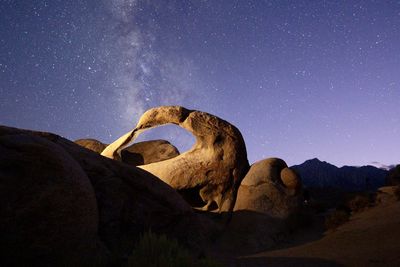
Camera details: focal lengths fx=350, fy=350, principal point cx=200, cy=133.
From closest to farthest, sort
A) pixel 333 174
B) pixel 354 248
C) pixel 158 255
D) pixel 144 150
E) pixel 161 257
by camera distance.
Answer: pixel 161 257 → pixel 158 255 → pixel 354 248 → pixel 144 150 → pixel 333 174

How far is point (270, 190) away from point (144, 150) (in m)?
10.6

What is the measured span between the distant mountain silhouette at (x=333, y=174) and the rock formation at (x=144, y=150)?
289ft

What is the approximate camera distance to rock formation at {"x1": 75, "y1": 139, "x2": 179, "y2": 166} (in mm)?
19703

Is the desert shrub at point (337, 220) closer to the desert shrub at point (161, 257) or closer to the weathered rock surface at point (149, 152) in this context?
the desert shrub at point (161, 257)

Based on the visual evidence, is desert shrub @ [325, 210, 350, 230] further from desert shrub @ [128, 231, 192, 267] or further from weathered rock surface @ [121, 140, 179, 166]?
weathered rock surface @ [121, 140, 179, 166]

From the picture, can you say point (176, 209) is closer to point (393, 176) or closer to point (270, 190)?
point (270, 190)

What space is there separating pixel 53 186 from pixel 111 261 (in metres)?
1.35

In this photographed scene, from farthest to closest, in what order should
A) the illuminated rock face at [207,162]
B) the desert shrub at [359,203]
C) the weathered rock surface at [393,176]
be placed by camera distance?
the weathered rock surface at [393,176] < the illuminated rock face at [207,162] < the desert shrub at [359,203]

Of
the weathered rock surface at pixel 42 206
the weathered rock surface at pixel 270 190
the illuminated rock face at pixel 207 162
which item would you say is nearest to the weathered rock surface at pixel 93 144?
the illuminated rock face at pixel 207 162

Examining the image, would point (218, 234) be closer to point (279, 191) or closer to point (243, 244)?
point (243, 244)

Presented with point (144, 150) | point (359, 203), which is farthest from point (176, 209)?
point (144, 150)

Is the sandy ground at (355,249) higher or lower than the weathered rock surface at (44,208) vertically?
lower

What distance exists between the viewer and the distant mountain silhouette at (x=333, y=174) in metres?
105

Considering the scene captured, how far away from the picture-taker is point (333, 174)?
377 ft
